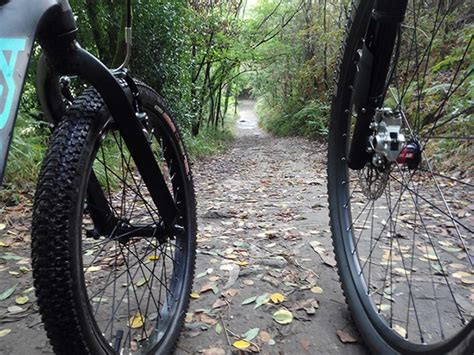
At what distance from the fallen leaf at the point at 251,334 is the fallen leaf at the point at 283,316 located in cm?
11

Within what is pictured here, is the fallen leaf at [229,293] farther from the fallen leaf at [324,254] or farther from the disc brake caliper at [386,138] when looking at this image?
the disc brake caliper at [386,138]

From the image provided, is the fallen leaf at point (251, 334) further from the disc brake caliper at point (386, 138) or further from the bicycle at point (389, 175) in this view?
the disc brake caliper at point (386, 138)

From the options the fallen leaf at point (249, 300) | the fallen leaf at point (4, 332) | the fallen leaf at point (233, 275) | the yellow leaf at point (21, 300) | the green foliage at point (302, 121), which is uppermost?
the fallen leaf at point (249, 300)

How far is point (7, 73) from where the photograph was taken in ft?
2.25

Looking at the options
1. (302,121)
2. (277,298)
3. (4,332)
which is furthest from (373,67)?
(302,121)

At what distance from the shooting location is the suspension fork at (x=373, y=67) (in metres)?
1.39

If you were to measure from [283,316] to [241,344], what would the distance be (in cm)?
26

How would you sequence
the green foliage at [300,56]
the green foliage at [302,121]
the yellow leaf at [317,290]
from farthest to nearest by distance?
the green foliage at [300,56] < the green foliage at [302,121] < the yellow leaf at [317,290]

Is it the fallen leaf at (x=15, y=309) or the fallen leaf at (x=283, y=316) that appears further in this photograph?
the fallen leaf at (x=15, y=309)

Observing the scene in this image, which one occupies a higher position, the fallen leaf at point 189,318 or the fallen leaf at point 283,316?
the fallen leaf at point 283,316

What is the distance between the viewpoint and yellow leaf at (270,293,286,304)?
183cm

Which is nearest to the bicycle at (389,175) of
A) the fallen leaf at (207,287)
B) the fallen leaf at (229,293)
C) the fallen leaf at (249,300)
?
the fallen leaf at (249,300)

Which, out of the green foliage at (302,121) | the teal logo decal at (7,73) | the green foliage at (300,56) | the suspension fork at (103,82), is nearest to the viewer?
the teal logo decal at (7,73)

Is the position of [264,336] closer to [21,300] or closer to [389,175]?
[389,175]
